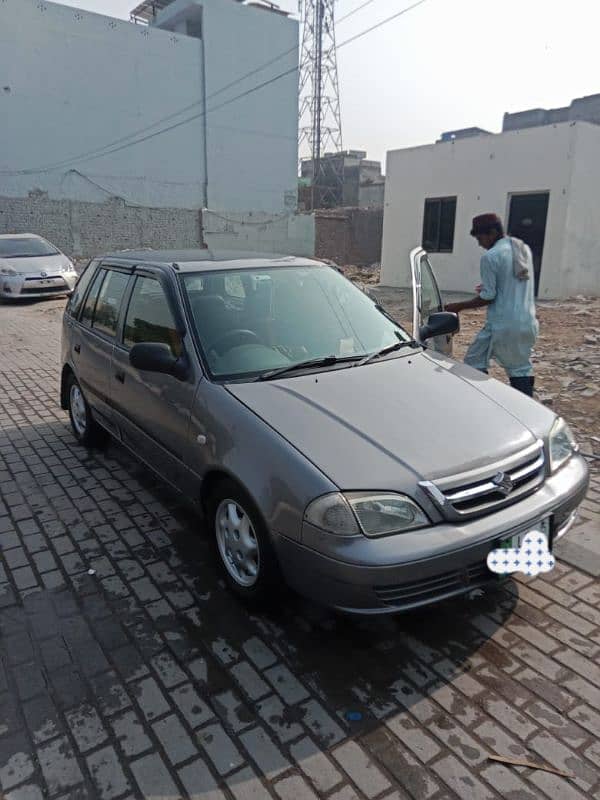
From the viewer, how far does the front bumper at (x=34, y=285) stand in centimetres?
1431

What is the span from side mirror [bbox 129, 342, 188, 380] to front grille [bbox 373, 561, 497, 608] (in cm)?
162

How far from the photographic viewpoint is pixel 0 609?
3.04 m

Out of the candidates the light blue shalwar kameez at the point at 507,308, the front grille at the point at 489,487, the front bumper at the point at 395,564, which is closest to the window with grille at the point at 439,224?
the light blue shalwar kameez at the point at 507,308

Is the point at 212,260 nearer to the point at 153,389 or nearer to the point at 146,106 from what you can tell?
the point at 153,389

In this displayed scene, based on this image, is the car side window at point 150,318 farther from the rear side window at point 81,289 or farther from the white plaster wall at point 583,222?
the white plaster wall at point 583,222

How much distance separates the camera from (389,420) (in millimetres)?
2812

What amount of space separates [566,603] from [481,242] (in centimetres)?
319

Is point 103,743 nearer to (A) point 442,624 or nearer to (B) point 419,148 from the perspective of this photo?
(A) point 442,624

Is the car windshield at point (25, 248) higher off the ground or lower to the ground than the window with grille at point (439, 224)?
lower

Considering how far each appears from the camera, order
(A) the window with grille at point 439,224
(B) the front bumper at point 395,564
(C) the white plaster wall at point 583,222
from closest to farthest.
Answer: (B) the front bumper at point 395,564
(C) the white plaster wall at point 583,222
(A) the window with grille at point 439,224

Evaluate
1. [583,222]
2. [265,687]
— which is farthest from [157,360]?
[583,222]

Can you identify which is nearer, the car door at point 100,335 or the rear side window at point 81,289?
the car door at point 100,335

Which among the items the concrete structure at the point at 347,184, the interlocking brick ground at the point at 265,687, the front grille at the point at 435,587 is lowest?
the interlocking brick ground at the point at 265,687

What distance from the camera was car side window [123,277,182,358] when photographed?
11.6 ft
